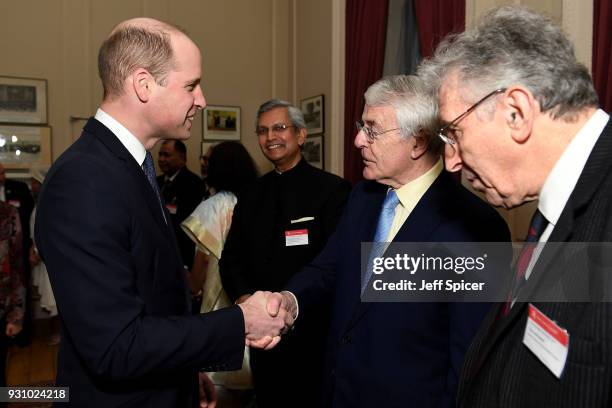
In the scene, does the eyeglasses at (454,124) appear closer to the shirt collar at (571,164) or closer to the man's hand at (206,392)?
the shirt collar at (571,164)

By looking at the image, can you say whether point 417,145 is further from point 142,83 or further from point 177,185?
point 177,185

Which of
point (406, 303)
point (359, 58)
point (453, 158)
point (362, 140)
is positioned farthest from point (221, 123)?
point (453, 158)

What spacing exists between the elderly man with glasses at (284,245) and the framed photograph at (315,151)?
257cm

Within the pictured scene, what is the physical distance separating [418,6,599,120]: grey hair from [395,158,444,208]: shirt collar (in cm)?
67

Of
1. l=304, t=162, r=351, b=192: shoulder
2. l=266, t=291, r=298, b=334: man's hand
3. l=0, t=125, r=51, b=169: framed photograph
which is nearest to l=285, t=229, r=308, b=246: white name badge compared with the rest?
l=304, t=162, r=351, b=192: shoulder

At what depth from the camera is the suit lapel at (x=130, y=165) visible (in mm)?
1372

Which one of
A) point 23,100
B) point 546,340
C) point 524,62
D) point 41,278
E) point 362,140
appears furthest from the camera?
point 23,100

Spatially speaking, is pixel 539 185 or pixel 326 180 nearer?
pixel 539 185

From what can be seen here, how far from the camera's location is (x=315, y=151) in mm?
5828

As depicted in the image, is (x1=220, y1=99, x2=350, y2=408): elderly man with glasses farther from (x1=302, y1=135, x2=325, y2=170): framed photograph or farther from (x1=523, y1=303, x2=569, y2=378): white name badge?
(x1=302, y1=135, x2=325, y2=170): framed photograph

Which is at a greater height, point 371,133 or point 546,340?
point 371,133

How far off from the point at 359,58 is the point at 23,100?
368 centimetres

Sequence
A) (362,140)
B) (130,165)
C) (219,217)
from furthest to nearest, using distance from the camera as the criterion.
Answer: (219,217)
(362,140)
(130,165)

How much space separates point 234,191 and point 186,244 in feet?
3.47
